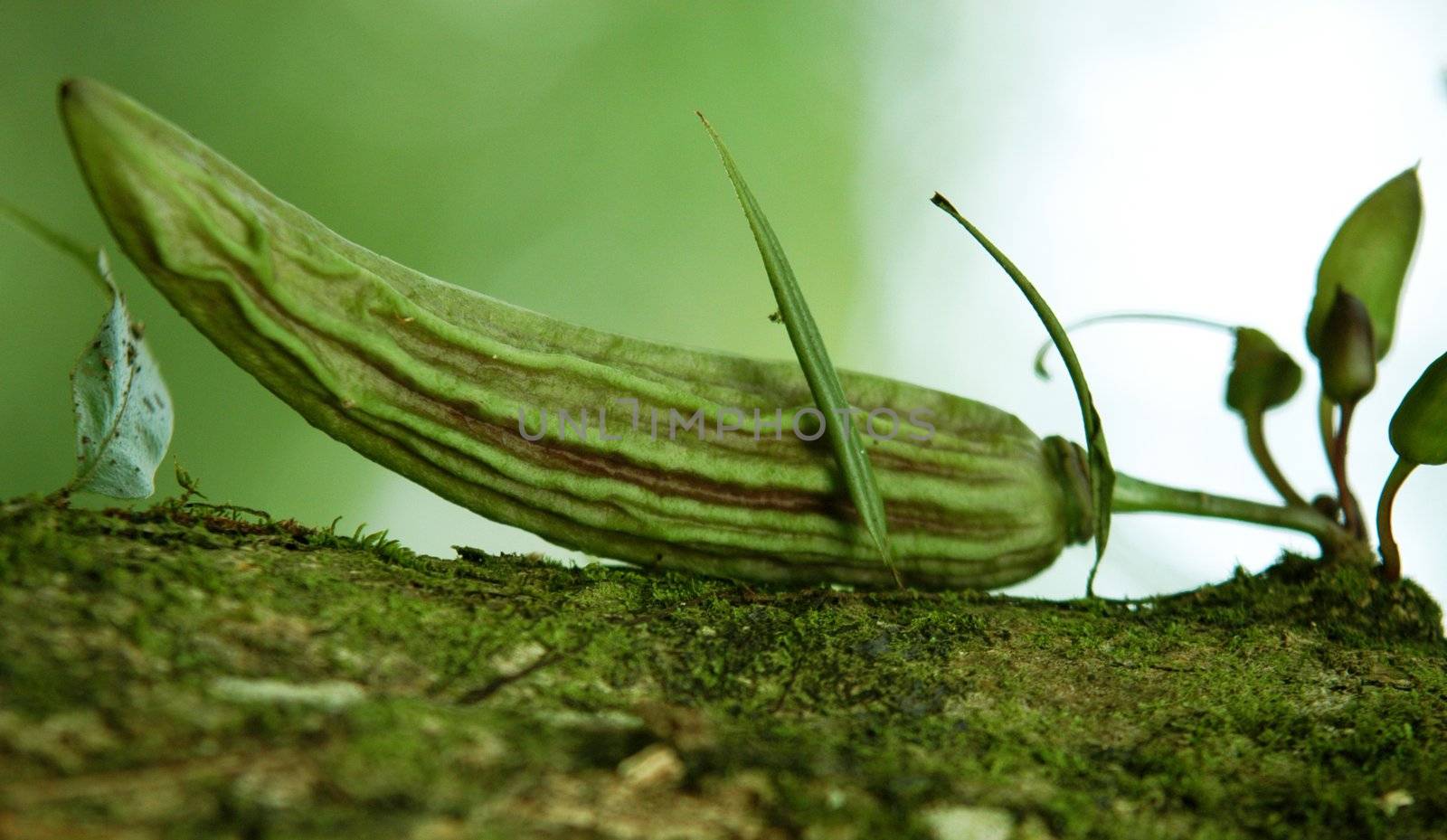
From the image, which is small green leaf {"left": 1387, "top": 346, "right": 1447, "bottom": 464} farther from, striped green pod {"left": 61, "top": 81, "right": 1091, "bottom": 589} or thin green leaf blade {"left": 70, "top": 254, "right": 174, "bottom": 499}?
thin green leaf blade {"left": 70, "top": 254, "right": 174, "bottom": 499}

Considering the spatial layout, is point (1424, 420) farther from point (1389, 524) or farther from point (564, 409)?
point (564, 409)

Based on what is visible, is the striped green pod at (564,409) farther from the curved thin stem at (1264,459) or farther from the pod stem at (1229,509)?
the curved thin stem at (1264,459)

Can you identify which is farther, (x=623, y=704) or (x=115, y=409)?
(x=115, y=409)

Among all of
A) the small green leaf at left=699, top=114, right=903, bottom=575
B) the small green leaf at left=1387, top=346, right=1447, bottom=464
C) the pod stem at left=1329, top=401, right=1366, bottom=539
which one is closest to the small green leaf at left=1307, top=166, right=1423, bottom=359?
the pod stem at left=1329, top=401, right=1366, bottom=539

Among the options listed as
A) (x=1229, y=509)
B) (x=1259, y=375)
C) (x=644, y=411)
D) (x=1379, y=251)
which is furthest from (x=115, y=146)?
(x=1379, y=251)

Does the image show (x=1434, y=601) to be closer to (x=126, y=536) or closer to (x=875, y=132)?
(x=126, y=536)

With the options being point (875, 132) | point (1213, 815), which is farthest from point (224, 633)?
point (875, 132)
